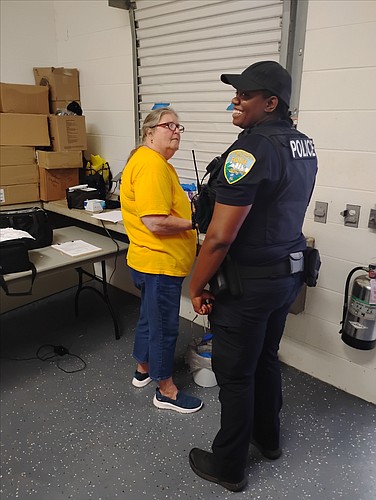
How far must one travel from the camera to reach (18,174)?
3.20 meters

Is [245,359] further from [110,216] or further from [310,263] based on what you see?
[110,216]

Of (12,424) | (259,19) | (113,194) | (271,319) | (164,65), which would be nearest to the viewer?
(271,319)

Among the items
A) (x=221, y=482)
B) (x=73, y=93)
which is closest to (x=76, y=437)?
(x=221, y=482)

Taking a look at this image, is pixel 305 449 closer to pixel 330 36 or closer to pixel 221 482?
pixel 221 482

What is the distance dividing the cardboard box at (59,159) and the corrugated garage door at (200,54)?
0.65 m

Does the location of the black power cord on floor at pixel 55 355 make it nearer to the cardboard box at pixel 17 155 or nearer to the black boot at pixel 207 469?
the black boot at pixel 207 469

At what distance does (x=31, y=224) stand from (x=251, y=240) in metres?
1.72

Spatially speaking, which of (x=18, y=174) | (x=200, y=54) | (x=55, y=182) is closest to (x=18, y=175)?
(x=18, y=174)

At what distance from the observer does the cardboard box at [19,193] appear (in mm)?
3165

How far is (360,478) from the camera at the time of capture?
1822 millimetres

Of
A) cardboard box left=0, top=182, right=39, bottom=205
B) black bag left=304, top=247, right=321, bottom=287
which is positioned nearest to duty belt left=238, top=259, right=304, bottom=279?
black bag left=304, top=247, right=321, bottom=287

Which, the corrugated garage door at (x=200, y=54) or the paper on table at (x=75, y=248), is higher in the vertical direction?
the corrugated garage door at (x=200, y=54)

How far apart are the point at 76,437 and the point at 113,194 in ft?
6.68

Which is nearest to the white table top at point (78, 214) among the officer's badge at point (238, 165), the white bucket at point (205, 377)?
the white bucket at point (205, 377)
